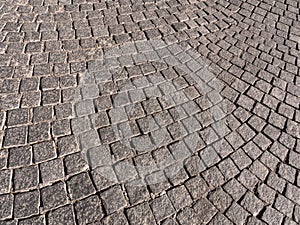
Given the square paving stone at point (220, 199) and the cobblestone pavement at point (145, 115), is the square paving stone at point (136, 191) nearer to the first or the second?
the cobblestone pavement at point (145, 115)

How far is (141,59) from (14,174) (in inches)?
87.3

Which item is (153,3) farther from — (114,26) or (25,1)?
(25,1)

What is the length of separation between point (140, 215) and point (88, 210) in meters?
0.47

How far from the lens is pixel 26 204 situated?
2564mm

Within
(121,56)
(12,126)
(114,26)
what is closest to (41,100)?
(12,126)

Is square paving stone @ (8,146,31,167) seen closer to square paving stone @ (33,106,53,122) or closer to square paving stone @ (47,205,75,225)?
square paving stone @ (33,106,53,122)

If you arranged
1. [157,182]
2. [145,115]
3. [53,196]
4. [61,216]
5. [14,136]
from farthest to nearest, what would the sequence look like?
[145,115]
[14,136]
[157,182]
[53,196]
[61,216]

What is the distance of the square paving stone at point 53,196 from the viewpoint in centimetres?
259

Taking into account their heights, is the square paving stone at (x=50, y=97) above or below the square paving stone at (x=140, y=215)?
above

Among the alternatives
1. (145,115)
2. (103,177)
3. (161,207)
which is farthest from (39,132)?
(161,207)

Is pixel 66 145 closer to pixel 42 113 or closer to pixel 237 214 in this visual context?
pixel 42 113

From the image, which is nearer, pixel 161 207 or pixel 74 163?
pixel 161 207

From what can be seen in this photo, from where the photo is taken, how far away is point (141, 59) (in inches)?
160

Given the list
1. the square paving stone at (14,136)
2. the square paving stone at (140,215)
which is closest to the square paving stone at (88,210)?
the square paving stone at (140,215)
